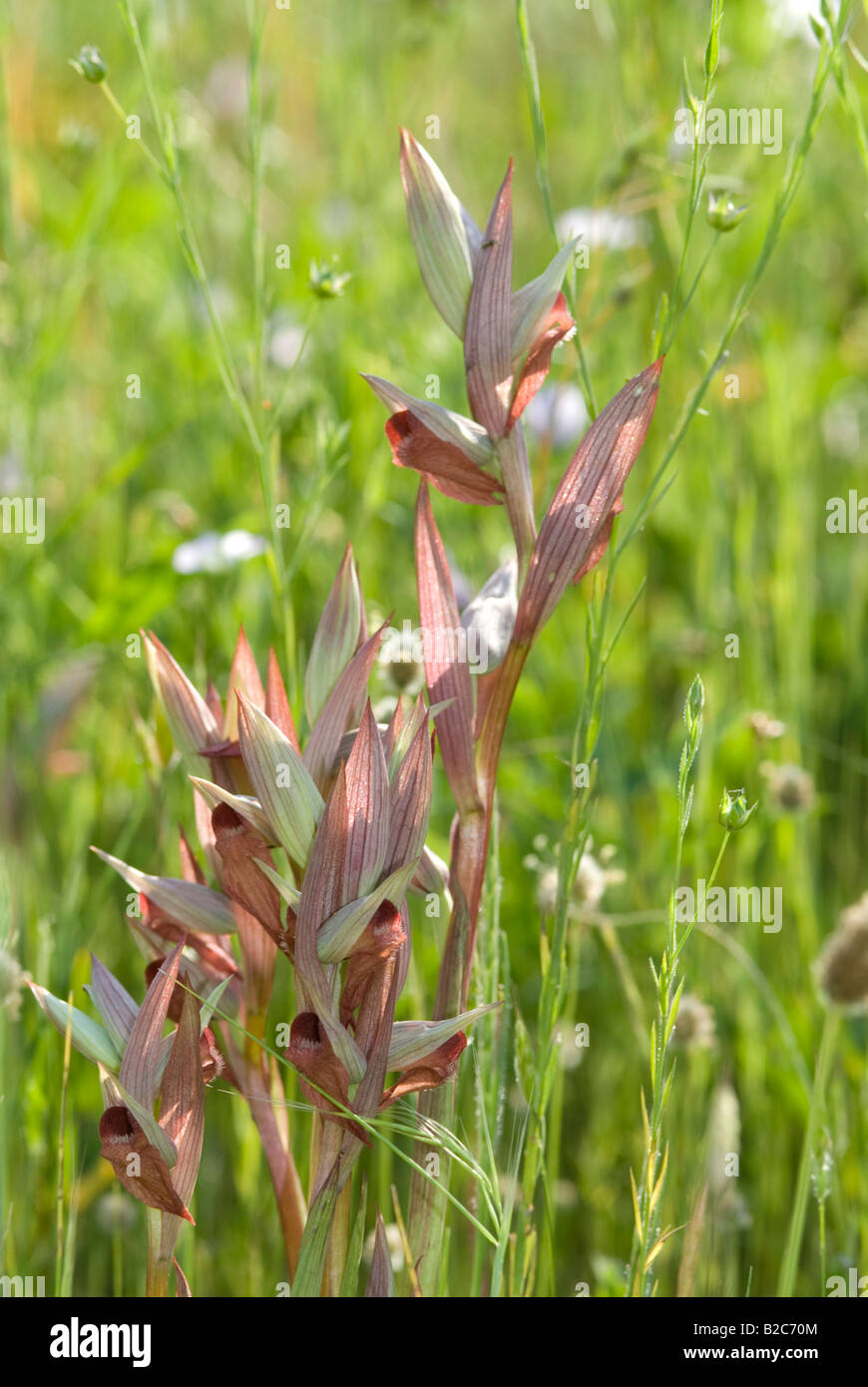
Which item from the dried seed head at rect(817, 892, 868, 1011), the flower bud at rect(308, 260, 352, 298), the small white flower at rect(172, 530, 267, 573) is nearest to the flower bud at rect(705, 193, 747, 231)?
the flower bud at rect(308, 260, 352, 298)

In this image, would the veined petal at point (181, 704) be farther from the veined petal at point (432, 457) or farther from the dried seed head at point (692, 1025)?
the dried seed head at point (692, 1025)

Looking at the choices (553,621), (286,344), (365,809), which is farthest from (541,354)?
(286,344)

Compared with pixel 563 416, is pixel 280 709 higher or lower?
lower

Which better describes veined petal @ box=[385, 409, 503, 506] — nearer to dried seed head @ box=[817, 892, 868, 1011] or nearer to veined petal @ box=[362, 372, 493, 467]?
veined petal @ box=[362, 372, 493, 467]

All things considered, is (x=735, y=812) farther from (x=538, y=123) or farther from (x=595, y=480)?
(x=538, y=123)
